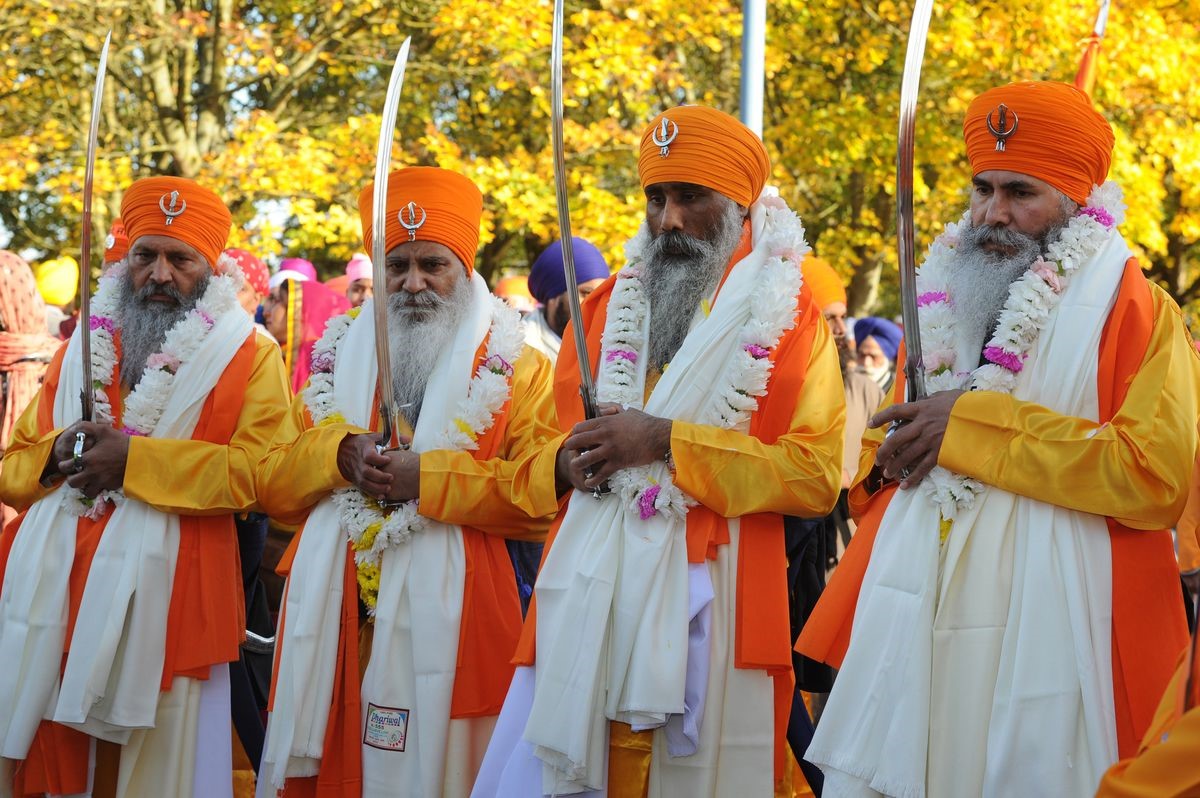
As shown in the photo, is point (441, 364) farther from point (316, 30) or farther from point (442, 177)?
point (316, 30)

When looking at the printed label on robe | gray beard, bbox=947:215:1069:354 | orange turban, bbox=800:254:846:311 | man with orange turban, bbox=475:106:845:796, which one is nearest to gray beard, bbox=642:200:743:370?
man with orange turban, bbox=475:106:845:796

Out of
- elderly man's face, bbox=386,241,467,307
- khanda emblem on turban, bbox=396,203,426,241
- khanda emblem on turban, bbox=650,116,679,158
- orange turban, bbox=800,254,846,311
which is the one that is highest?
orange turban, bbox=800,254,846,311

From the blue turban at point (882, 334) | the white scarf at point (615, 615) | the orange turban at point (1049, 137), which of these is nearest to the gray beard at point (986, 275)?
the orange turban at point (1049, 137)

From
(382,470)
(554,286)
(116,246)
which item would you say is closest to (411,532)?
(382,470)

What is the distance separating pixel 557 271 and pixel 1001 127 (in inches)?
167

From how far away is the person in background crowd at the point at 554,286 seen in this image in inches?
291

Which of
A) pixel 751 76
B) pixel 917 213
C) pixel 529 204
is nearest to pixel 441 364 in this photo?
pixel 751 76

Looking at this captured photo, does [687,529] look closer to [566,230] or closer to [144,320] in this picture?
[566,230]

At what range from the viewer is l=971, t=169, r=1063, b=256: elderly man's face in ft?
11.9

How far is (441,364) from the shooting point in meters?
4.70

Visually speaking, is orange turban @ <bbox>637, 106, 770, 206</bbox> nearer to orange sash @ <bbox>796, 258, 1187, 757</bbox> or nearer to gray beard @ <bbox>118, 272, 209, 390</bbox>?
orange sash @ <bbox>796, 258, 1187, 757</bbox>

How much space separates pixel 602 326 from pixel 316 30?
824 cm

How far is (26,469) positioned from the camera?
193 inches

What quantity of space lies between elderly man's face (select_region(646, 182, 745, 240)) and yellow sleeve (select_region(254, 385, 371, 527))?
1.18 metres
